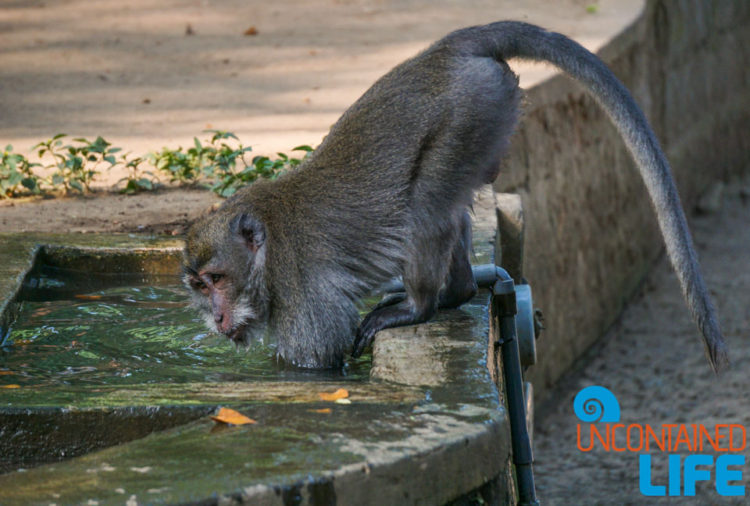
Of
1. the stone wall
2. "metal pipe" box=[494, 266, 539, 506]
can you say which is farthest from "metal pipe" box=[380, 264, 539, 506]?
the stone wall

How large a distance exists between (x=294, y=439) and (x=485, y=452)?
0.46 metres

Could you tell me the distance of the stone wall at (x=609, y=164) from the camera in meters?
6.54

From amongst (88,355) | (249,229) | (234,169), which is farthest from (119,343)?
(234,169)

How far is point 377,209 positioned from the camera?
3.59 meters

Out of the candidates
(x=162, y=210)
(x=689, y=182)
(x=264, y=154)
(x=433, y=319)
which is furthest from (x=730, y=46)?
(x=433, y=319)

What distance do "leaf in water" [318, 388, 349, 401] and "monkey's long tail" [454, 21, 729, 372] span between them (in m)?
1.04

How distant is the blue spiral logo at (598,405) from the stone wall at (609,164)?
256mm

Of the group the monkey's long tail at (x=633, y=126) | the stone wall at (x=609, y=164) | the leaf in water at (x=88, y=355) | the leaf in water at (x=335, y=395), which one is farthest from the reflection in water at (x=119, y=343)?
the stone wall at (x=609, y=164)

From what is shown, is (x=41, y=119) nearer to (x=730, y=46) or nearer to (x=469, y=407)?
→ (x=469, y=407)

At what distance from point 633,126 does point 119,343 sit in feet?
6.40

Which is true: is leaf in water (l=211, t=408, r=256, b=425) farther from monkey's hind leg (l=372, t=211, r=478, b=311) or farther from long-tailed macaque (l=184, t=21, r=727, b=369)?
monkey's hind leg (l=372, t=211, r=478, b=311)

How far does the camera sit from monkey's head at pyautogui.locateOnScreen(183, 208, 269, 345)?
143 inches

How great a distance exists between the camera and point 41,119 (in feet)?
25.6

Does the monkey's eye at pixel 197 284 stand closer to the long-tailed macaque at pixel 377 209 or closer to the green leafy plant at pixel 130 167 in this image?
the long-tailed macaque at pixel 377 209
